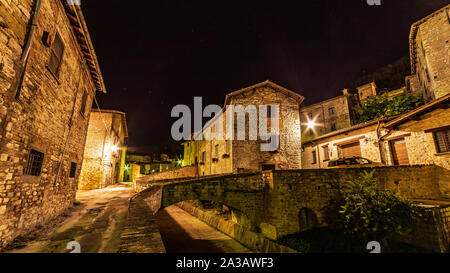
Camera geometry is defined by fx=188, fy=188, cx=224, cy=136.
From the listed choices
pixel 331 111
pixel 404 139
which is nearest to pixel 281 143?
pixel 404 139

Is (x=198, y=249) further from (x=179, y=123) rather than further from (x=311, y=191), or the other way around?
(x=179, y=123)

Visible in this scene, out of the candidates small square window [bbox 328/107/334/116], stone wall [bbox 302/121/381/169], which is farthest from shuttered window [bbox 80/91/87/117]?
small square window [bbox 328/107/334/116]

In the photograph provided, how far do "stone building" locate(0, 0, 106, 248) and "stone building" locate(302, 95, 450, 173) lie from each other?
1699 centimetres

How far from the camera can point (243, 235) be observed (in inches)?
419

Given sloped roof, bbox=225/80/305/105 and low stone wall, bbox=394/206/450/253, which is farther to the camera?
sloped roof, bbox=225/80/305/105

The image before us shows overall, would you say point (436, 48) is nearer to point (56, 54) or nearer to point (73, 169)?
point (56, 54)

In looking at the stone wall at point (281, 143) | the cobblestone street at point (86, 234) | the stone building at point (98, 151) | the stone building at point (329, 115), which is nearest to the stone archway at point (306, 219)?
the stone wall at point (281, 143)

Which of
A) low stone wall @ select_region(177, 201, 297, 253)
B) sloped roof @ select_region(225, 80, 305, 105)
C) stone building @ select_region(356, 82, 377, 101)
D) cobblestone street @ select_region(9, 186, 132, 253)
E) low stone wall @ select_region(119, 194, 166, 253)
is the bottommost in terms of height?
low stone wall @ select_region(177, 201, 297, 253)

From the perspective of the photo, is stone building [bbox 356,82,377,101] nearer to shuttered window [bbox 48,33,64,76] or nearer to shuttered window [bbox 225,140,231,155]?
shuttered window [bbox 225,140,231,155]

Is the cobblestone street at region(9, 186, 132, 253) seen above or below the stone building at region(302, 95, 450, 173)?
below

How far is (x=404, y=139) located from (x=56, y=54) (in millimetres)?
18930

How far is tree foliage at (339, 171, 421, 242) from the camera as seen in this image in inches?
316

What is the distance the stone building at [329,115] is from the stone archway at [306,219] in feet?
63.0

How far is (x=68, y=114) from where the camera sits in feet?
26.8
